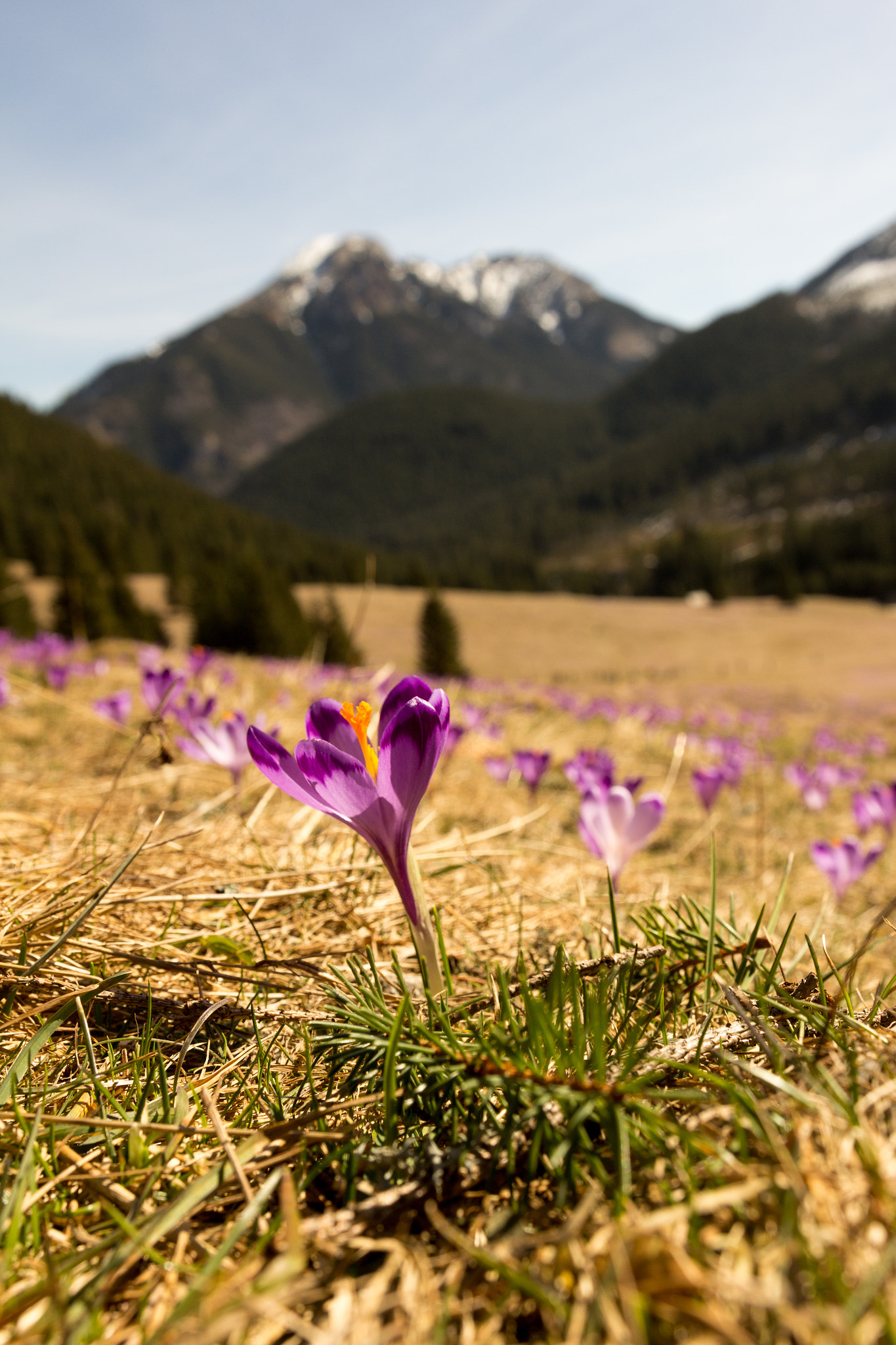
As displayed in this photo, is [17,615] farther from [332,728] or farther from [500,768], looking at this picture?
[332,728]

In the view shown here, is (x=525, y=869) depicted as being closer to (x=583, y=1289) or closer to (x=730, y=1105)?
(x=730, y=1105)

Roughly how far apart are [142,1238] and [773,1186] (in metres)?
0.58

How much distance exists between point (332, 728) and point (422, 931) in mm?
327

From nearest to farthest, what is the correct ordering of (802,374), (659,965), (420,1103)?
(420,1103) → (659,965) → (802,374)

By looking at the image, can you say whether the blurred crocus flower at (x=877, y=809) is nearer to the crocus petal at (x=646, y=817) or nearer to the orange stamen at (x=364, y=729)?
the crocus petal at (x=646, y=817)

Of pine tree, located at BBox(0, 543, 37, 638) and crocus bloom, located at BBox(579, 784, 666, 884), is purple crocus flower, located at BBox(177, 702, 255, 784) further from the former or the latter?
pine tree, located at BBox(0, 543, 37, 638)

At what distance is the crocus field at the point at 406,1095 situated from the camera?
1.93ft

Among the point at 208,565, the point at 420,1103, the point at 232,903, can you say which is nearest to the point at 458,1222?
the point at 420,1103

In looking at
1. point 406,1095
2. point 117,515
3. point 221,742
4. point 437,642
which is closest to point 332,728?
point 406,1095

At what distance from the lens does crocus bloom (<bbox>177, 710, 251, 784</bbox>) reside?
2.16 metres

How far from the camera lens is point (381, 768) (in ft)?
3.15

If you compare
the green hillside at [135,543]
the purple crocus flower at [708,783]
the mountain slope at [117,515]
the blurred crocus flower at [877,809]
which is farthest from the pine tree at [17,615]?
the blurred crocus flower at [877,809]

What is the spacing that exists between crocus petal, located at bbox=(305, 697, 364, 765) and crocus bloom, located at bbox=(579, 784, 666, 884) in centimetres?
84

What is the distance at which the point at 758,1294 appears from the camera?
517 millimetres
